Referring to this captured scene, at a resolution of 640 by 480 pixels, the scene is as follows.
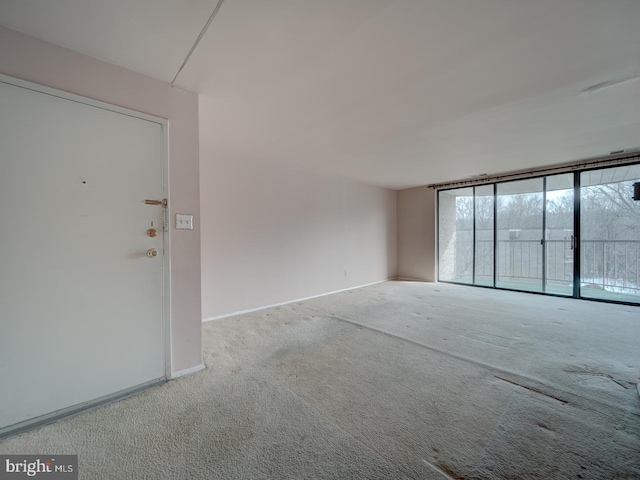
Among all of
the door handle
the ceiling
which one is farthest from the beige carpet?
the ceiling

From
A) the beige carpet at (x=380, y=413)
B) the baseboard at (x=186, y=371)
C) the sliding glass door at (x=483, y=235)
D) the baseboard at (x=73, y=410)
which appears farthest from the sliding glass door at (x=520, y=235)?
the baseboard at (x=73, y=410)

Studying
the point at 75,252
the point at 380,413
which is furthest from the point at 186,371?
the point at 380,413

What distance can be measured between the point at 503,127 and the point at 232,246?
3.75m

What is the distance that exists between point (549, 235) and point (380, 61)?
4.97m

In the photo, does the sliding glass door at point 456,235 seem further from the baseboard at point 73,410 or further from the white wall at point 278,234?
the baseboard at point 73,410

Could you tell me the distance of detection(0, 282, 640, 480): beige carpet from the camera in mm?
1242

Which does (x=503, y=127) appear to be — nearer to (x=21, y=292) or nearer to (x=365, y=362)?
(x=365, y=362)

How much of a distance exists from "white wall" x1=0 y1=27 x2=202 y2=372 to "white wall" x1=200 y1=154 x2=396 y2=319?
89cm

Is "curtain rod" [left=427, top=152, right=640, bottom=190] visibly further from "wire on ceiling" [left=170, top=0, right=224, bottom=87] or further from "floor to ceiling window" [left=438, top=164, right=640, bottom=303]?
"wire on ceiling" [left=170, top=0, right=224, bottom=87]

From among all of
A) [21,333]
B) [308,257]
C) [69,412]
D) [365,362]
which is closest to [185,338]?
[69,412]

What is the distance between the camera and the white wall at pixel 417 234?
20.0 ft

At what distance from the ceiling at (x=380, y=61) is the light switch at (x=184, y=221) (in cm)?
106

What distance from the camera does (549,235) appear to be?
15.5ft

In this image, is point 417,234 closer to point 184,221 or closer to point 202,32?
point 184,221
